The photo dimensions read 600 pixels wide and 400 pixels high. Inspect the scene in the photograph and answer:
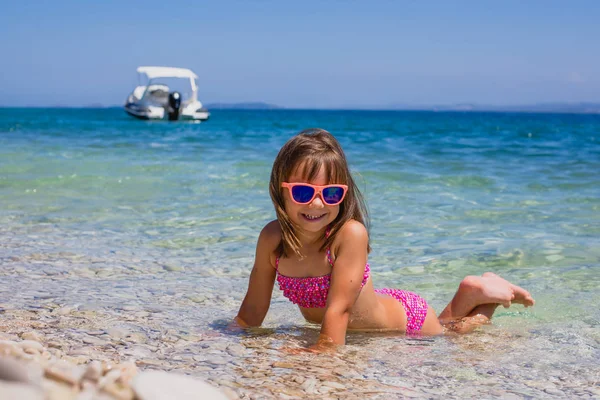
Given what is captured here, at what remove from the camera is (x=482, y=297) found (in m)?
3.65

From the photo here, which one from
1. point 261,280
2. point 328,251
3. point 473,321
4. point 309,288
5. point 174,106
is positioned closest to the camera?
point 328,251

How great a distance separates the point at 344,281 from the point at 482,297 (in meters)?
1.05

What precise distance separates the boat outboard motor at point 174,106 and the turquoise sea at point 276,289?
94.1 ft

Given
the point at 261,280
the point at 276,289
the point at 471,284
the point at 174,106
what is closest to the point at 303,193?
the point at 261,280

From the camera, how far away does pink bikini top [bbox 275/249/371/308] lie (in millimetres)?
3105

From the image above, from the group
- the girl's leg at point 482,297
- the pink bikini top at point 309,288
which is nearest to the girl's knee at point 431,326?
the girl's leg at point 482,297

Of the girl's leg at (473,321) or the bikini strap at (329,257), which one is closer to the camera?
the bikini strap at (329,257)

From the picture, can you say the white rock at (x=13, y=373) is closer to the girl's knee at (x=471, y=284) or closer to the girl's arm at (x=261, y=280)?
the girl's arm at (x=261, y=280)

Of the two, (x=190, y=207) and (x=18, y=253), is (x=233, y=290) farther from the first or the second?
(x=190, y=207)

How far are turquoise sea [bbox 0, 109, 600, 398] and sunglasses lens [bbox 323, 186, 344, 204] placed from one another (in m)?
0.63

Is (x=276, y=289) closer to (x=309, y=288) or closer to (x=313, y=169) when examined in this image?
(x=309, y=288)

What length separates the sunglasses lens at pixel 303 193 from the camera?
9.45 feet

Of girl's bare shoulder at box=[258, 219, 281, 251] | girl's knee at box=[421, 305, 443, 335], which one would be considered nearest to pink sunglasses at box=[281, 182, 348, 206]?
girl's bare shoulder at box=[258, 219, 281, 251]

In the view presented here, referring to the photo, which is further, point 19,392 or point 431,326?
point 431,326
